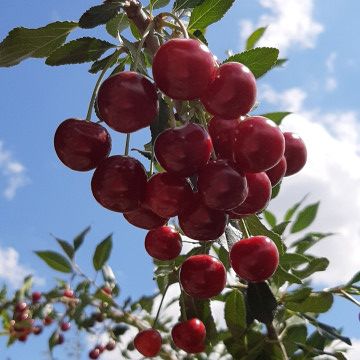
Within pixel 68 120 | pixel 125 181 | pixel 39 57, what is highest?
pixel 39 57

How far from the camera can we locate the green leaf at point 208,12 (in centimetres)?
136

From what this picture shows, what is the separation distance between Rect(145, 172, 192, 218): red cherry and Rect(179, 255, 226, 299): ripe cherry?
0.23 metres

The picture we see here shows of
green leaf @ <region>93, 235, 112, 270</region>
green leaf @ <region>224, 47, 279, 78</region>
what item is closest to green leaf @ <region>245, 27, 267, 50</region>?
green leaf @ <region>224, 47, 279, 78</region>

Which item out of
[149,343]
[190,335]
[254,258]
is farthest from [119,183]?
[149,343]

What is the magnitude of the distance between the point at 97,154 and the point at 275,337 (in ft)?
3.58

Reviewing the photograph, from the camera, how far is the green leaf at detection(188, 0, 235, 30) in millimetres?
1362

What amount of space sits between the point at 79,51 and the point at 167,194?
1.47 ft

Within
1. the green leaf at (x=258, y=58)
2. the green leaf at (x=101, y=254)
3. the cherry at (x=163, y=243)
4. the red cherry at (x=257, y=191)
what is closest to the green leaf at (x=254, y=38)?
the green leaf at (x=258, y=58)

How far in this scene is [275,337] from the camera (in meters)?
1.93

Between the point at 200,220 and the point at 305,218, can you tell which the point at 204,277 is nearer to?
the point at 200,220

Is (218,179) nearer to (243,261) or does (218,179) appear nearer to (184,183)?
(184,183)

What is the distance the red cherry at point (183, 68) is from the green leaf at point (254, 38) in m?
1.14

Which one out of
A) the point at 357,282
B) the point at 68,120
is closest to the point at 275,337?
the point at 357,282

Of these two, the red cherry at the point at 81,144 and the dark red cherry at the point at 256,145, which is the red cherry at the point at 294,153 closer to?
the dark red cherry at the point at 256,145
